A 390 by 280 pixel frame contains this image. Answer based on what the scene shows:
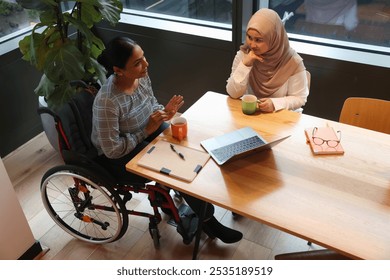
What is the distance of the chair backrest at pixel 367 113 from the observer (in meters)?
1.96

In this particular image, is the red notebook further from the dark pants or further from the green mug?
the dark pants

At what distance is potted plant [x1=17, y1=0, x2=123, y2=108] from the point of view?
2139mm

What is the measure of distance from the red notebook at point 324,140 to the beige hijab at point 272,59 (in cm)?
37

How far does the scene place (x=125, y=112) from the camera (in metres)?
1.92

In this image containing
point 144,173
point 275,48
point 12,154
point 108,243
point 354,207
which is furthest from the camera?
point 12,154

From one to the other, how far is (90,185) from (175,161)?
56cm

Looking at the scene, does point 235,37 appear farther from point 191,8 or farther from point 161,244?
point 161,244

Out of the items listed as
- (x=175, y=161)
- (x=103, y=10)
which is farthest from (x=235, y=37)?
(x=175, y=161)

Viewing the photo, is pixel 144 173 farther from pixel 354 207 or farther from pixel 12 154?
pixel 12 154

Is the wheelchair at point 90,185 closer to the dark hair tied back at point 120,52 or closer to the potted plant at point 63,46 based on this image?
the potted plant at point 63,46
